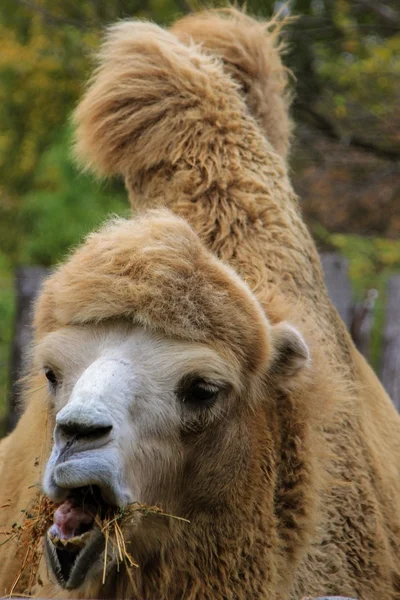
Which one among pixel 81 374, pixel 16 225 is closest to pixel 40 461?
pixel 81 374

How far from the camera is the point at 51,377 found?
3760mm

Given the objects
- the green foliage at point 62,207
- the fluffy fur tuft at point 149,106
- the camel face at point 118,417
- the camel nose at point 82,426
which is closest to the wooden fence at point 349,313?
the fluffy fur tuft at point 149,106

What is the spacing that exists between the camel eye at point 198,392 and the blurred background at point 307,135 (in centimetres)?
524

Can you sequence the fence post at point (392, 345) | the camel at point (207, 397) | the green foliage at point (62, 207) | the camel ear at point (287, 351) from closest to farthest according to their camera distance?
1. the camel at point (207, 397)
2. the camel ear at point (287, 351)
3. the fence post at point (392, 345)
4. the green foliage at point (62, 207)

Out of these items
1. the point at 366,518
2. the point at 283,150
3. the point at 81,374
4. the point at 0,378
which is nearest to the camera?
the point at 81,374

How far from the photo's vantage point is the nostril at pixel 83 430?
3.08m

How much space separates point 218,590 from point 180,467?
0.55 meters

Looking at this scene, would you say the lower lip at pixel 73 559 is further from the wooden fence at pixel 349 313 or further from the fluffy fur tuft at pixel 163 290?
the wooden fence at pixel 349 313

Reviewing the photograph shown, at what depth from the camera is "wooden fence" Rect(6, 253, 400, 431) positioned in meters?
8.70

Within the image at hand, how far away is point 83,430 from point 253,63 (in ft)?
10.1

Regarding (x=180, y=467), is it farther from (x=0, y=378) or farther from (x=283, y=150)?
(x=0, y=378)

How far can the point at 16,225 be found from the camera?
15.3 meters

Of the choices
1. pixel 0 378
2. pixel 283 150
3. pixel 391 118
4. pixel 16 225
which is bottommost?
pixel 0 378

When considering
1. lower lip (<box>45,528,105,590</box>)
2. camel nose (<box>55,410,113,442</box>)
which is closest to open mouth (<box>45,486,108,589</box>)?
lower lip (<box>45,528,105,590</box>)
